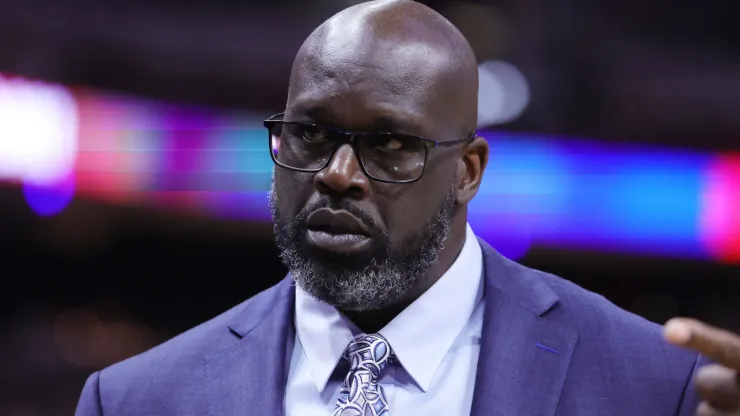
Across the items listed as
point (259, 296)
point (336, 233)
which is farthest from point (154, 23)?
point (336, 233)

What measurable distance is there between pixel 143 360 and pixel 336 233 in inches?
24.9

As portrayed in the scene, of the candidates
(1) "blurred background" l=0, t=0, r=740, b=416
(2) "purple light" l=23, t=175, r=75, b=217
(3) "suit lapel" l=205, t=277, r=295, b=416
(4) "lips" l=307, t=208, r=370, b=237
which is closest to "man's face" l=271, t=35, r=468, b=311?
(4) "lips" l=307, t=208, r=370, b=237

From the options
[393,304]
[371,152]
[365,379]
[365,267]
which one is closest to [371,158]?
[371,152]

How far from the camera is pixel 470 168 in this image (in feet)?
7.28

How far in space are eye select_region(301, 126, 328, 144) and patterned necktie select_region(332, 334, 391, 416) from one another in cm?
48

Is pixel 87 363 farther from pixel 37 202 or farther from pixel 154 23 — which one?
pixel 154 23

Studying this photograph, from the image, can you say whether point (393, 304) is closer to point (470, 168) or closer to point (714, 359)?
point (470, 168)

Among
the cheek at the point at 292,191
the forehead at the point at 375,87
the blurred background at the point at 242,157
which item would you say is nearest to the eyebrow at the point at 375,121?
the forehead at the point at 375,87

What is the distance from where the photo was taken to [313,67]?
6.77 ft

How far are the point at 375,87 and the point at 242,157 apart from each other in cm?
312

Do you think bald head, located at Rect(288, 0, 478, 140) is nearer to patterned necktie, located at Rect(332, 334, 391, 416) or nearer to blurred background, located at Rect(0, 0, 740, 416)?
patterned necktie, located at Rect(332, 334, 391, 416)

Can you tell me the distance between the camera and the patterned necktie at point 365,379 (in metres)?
1.99

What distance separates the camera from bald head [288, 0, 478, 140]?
6.55ft

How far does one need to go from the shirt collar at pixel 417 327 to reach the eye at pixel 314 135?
397 millimetres
